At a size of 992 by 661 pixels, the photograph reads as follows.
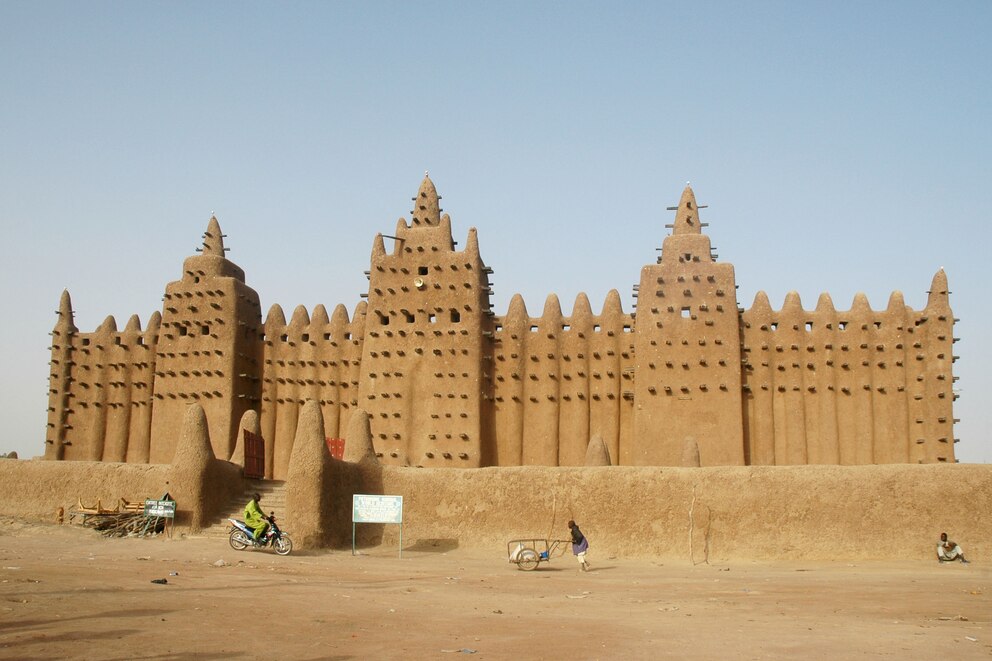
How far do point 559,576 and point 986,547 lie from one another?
8.07 m

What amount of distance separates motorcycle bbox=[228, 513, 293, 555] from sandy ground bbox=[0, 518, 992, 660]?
20 cm

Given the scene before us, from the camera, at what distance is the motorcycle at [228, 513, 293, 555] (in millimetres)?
19219

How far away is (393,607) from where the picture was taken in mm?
12875

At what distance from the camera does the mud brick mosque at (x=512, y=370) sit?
1094 inches

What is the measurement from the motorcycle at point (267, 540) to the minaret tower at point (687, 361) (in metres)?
11.8

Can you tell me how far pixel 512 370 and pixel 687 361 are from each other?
16.9 ft

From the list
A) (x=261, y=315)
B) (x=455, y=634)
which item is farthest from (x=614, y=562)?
(x=261, y=315)

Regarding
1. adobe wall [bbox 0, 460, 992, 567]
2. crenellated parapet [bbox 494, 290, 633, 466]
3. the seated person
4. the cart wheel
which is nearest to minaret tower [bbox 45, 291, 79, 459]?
adobe wall [bbox 0, 460, 992, 567]

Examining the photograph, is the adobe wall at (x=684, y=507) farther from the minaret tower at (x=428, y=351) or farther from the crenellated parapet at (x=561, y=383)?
the crenellated parapet at (x=561, y=383)

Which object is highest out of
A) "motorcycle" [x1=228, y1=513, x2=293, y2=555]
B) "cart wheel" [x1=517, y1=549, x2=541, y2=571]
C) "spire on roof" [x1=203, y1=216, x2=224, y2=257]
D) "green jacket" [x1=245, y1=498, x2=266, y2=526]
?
"spire on roof" [x1=203, y1=216, x2=224, y2=257]

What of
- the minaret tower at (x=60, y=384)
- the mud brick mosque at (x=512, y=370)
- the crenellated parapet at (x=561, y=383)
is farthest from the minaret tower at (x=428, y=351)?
the minaret tower at (x=60, y=384)

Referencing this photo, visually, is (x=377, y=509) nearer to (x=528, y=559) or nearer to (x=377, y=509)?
(x=377, y=509)

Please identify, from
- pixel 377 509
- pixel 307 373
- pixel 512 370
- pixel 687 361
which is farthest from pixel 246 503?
pixel 687 361

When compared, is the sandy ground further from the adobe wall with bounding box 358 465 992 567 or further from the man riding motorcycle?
Answer: the adobe wall with bounding box 358 465 992 567
